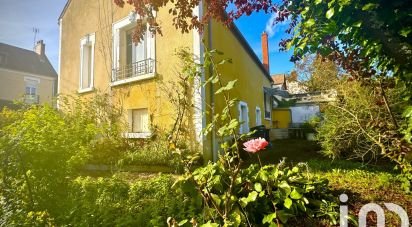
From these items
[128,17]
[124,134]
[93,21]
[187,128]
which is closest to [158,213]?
[187,128]

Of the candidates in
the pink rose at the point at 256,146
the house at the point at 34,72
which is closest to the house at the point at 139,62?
the pink rose at the point at 256,146

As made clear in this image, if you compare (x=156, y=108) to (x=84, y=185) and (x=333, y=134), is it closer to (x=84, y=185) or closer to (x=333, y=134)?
(x=84, y=185)

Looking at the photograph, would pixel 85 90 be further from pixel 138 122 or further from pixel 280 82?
pixel 280 82

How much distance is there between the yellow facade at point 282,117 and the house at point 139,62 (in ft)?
33.8

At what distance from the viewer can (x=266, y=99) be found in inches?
820

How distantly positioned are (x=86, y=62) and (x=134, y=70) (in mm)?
3915

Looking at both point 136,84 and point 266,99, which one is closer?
point 136,84

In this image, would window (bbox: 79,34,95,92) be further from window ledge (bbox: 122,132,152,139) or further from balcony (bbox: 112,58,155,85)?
window ledge (bbox: 122,132,152,139)

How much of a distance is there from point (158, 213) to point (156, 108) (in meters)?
6.11

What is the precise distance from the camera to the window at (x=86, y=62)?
11875 mm

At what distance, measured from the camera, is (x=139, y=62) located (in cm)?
988

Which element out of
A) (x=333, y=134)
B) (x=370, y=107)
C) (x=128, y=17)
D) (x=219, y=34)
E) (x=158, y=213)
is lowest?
(x=158, y=213)

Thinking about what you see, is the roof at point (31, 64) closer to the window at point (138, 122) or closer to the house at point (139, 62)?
the house at point (139, 62)

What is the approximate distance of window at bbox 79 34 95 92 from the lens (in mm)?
11875
